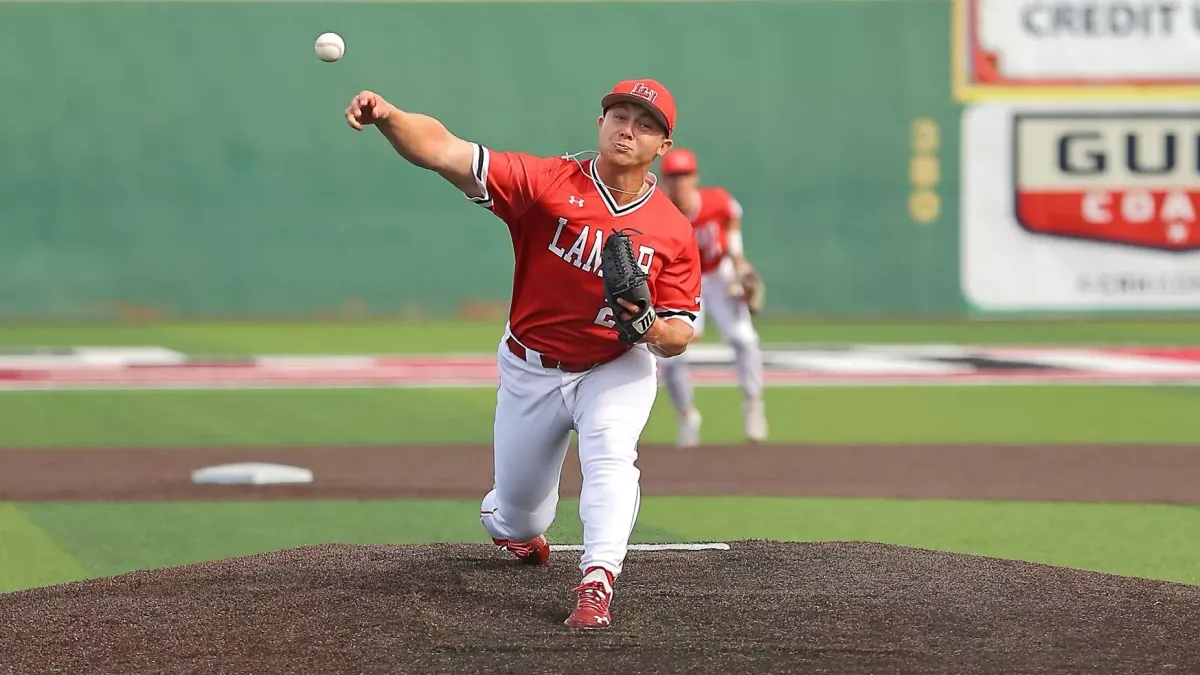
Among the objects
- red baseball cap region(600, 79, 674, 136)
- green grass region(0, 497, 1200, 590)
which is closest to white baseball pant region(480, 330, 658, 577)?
red baseball cap region(600, 79, 674, 136)

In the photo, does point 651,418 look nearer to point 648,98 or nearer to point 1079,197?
point 648,98

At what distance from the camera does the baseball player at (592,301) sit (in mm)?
6207

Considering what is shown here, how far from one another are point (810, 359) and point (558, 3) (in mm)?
6829

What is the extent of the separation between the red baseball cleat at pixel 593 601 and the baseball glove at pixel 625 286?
870mm

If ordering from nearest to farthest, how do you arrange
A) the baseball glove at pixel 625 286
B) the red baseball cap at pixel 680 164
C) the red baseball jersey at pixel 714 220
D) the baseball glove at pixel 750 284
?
the baseball glove at pixel 625 286 < the red baseball cap at pixel 680 164 < the baseball glove at pixel 750 284 < the red baseball jersey at pixel 714 220

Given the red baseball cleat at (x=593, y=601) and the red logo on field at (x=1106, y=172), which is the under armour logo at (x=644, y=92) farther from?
the red logo on field at (x=1106, y=172)

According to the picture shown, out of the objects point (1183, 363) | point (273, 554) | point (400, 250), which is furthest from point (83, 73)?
point (273, 554)

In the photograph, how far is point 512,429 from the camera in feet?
22.1

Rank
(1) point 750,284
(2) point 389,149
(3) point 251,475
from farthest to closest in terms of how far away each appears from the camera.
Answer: (2) point 389,149
(1) point 750,284
(3) point 251,475

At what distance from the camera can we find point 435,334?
21.0 metres

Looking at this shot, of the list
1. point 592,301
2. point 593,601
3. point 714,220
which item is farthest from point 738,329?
point 593,601

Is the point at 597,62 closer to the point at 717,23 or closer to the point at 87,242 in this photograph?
the point at 717,23

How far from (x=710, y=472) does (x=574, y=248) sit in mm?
4650

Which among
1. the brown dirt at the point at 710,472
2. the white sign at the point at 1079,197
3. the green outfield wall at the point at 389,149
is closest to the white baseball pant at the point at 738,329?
the brown dirt at the point at 710,472
